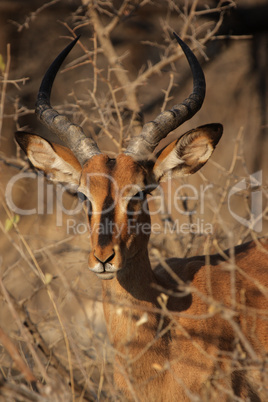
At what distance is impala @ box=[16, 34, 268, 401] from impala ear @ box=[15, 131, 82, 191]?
0.4 inches

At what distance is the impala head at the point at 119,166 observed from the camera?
3736mm

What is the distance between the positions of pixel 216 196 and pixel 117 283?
163 inches

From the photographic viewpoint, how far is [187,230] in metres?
6.86

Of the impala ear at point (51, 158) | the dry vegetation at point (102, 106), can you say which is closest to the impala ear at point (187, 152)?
the impala ear at point (51, 158)

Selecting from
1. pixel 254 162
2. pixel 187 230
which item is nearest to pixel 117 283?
pixel 187 230

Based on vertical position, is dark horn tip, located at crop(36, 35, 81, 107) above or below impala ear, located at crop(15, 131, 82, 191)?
above

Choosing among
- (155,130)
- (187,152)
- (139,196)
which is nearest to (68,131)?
(155,130)

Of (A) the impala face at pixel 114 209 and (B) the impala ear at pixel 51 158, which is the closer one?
(A) the impala face at pixel 114 209

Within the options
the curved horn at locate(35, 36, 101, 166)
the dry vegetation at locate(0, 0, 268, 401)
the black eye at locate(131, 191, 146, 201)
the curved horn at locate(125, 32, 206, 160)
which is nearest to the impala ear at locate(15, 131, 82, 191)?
the curved horn at locate(35, 36, 101, 166)

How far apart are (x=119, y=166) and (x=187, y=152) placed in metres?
0.71

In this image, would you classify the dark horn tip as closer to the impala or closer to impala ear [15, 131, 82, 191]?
the impala

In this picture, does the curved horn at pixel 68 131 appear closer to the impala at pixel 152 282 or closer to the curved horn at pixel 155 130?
the impala at pixel 152 282

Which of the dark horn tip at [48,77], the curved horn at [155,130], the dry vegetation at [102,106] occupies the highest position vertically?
the dark horn tip at [48,77]

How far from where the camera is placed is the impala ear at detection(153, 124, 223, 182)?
426cm
